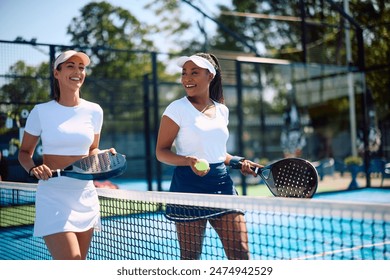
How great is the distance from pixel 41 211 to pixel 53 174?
0.20 metres

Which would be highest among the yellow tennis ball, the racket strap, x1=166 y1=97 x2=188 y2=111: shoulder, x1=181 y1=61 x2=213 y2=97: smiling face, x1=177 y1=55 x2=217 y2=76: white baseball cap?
x1=177 y1=55 x2=217 y2=76: white baseball cap

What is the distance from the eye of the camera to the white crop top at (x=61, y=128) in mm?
2328

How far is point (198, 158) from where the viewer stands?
7.72 feet

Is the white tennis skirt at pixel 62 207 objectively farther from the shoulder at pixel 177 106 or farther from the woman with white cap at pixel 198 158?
the shoulder at pixel 177 106

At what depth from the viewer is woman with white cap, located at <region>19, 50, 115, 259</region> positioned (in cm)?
227

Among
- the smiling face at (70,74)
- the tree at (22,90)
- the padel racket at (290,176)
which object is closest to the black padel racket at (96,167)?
the smiling face at (70,74)

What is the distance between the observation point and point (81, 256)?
2348mm

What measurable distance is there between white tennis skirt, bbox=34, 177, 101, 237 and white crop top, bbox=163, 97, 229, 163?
0.49 m

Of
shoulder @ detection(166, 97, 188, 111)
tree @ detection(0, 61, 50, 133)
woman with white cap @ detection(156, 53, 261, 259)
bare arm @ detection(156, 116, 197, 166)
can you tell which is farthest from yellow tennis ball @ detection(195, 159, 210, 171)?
tree @ detection(0, 61, 50, 133)

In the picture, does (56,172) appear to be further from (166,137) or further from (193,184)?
(193,184)

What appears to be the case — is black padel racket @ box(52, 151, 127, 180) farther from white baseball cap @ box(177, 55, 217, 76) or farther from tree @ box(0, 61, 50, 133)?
tree @ box(0, 61, 50, 133)
